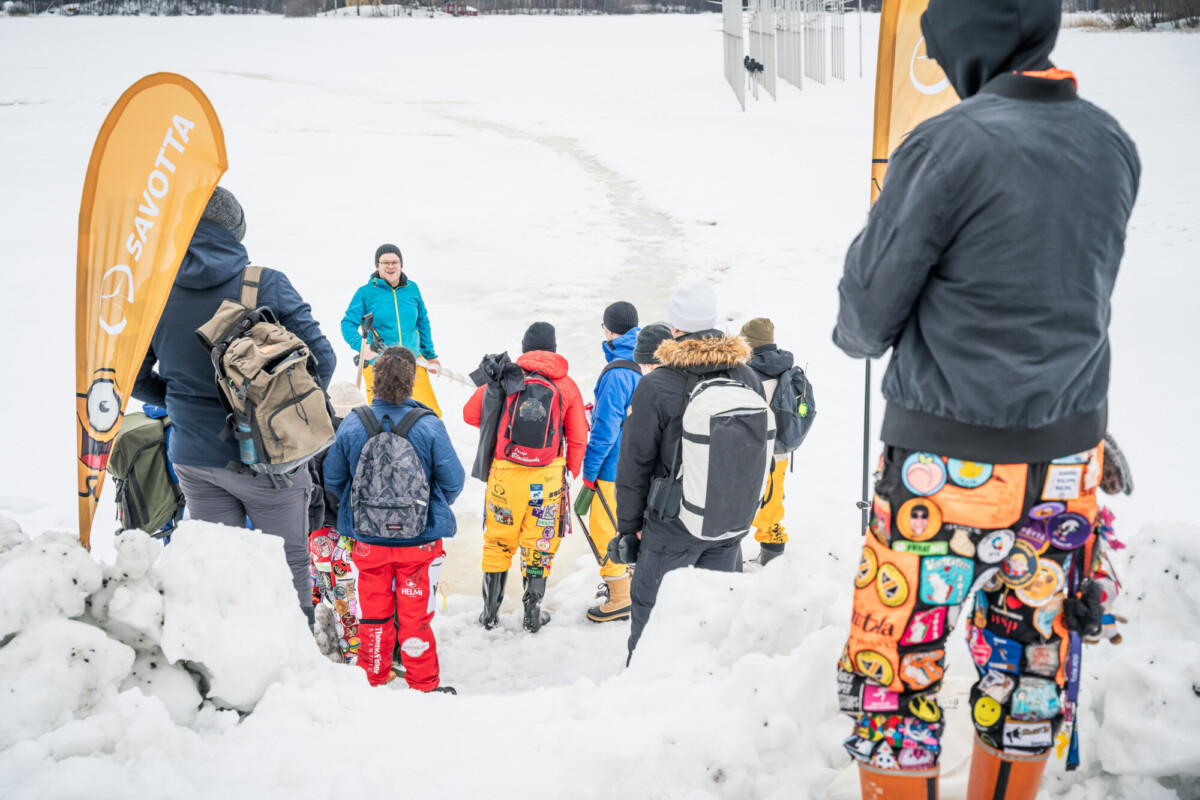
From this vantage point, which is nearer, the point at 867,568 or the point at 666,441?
the point at 867,568

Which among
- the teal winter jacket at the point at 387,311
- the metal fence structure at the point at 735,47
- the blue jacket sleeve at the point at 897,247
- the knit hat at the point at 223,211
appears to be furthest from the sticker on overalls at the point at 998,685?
the metal fence structure at the point at 735,47

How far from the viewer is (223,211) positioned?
126 inches

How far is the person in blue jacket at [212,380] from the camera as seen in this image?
322 centimetres

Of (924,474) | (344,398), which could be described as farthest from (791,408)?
(924,474)

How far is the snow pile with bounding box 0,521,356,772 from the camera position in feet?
6.71

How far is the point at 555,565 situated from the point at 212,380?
2758 mm

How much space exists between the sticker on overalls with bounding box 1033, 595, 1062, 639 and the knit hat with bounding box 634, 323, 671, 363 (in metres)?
2.77

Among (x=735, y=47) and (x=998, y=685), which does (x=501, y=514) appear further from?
(x=735, y=47)

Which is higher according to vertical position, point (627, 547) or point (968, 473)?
point (968, 473)

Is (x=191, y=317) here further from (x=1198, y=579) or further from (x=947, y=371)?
(x=1198, y=579)

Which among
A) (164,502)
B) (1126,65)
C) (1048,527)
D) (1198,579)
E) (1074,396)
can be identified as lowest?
(164,502)

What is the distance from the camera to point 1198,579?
2387 mm

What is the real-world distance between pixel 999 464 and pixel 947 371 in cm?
20

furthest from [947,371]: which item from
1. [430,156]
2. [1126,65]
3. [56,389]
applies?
[1126,65]
